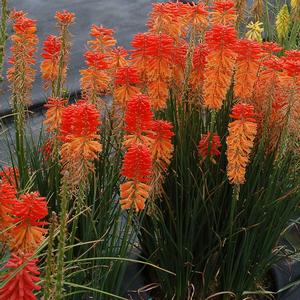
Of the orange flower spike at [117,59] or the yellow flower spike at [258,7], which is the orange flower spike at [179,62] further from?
the yellow flower spike at [258,7]

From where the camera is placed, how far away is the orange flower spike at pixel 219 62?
1.86 meters

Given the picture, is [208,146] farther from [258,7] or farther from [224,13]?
Answer: [258,7]

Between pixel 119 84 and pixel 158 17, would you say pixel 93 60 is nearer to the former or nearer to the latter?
pixel 119 84

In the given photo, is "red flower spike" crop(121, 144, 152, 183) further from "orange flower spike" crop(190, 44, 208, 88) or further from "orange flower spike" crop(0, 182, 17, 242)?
"orange flower spike" crop(190, 44, 208, 88)

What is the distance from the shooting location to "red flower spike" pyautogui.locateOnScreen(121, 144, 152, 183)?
1500 millimetres

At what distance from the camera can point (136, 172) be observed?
5.08ft

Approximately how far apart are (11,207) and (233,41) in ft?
2.94

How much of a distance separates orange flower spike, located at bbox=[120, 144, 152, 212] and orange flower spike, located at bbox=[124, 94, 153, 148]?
0.10 metres

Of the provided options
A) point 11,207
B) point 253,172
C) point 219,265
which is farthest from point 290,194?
point 11,207

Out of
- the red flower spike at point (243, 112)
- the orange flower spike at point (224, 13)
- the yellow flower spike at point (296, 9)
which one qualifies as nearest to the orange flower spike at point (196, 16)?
the orange flower spike at point (224, 13)

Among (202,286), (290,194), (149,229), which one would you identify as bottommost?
(202,286)

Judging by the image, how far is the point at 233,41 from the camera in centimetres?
187

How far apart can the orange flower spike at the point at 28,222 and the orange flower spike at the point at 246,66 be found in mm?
875

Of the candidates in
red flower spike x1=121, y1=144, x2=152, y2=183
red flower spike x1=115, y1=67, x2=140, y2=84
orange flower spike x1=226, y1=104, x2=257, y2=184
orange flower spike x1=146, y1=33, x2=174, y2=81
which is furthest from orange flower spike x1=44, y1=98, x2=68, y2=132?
orange flower spike x1=226, y1=104, x2=257, y2=184
